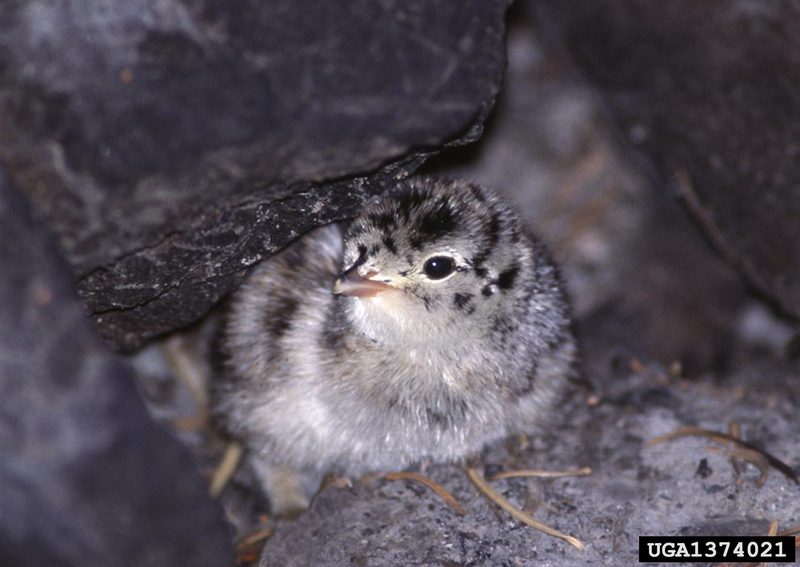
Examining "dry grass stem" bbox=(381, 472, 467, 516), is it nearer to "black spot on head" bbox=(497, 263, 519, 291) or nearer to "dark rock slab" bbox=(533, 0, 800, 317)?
"black spot on head" bbox=(497, 263, 519, 291)

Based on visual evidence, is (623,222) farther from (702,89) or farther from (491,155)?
(702,89)

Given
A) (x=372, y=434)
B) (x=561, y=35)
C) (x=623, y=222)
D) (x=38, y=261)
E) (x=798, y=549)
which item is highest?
(x=561, y=35)

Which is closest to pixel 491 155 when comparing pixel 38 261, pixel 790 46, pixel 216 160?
pixel 790 46

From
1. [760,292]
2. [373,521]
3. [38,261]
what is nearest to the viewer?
[38,261]

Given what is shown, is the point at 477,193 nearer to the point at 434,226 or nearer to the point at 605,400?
the point at 434,226

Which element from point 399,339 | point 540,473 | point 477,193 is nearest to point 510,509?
point 540,473

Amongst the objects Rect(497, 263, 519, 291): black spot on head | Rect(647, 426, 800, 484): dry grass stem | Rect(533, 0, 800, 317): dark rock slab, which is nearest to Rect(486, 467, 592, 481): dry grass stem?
Rect(647, 426, 800, 484): dry grass stem

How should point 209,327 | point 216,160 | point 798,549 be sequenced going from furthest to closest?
point 209,327 → point 798,549 → point 216,160
